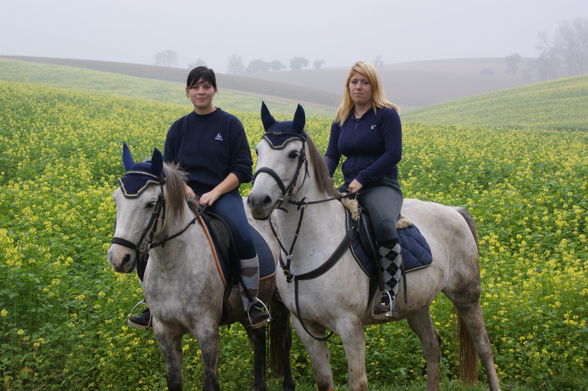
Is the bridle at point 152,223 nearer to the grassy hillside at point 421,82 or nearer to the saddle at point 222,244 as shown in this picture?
the saddle at point 222,244

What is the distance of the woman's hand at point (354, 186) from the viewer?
472 centimetres

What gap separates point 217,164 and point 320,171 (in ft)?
3.95

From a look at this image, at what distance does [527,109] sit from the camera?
47156mm

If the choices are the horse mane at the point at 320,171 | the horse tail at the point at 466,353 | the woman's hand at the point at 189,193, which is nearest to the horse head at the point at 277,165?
the horse mane at the point at 320,171

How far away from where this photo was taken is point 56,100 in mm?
31406

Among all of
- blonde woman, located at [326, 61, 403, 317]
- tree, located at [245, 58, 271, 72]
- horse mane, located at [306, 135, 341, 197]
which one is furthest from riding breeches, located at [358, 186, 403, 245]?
tree, located at [245, 58, 271, 72]

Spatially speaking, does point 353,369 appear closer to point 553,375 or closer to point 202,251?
point 202,251

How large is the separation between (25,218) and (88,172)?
5.28 meters

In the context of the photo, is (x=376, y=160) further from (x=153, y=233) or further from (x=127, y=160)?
(x=127, y=160)

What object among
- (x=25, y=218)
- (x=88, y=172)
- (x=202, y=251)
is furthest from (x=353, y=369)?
(x=88, y=172)

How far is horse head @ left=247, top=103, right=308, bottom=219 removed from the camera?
3.89 m

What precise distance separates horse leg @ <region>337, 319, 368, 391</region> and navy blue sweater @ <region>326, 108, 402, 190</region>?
1.22 m

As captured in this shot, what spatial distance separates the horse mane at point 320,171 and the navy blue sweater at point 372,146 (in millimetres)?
292

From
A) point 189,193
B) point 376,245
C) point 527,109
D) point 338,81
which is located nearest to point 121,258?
point 189,193
